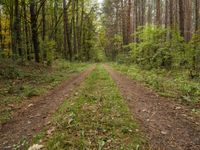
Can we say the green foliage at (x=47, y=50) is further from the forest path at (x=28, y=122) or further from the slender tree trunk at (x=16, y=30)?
the forest path at (x=28, y=122)

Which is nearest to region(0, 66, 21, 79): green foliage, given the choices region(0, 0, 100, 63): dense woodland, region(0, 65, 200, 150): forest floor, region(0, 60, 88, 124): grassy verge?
region(0, 60, 88, 124): grassy verge

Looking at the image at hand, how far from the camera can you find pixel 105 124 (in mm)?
4750

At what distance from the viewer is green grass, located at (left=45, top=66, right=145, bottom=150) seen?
3872mm

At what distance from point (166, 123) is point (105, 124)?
1.39 meters

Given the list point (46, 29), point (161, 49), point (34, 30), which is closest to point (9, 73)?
point (34, 30)

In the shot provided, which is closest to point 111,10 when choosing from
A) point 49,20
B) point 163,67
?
point 49,20

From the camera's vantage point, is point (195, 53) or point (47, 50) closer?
point (195, 53)

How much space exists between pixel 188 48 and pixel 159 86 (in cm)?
301

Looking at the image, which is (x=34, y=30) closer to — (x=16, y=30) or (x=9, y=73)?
(x=16, y=30)

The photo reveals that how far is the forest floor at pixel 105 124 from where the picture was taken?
397cm

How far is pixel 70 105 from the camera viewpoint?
6.27 metres

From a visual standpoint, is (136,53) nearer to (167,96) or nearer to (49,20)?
(167,96)

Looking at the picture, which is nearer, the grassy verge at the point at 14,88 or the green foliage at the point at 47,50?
the grassy verge at the point at 14,88

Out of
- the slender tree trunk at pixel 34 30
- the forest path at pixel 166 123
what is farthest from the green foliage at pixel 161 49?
the slender tree trunk at pixel 34 30
